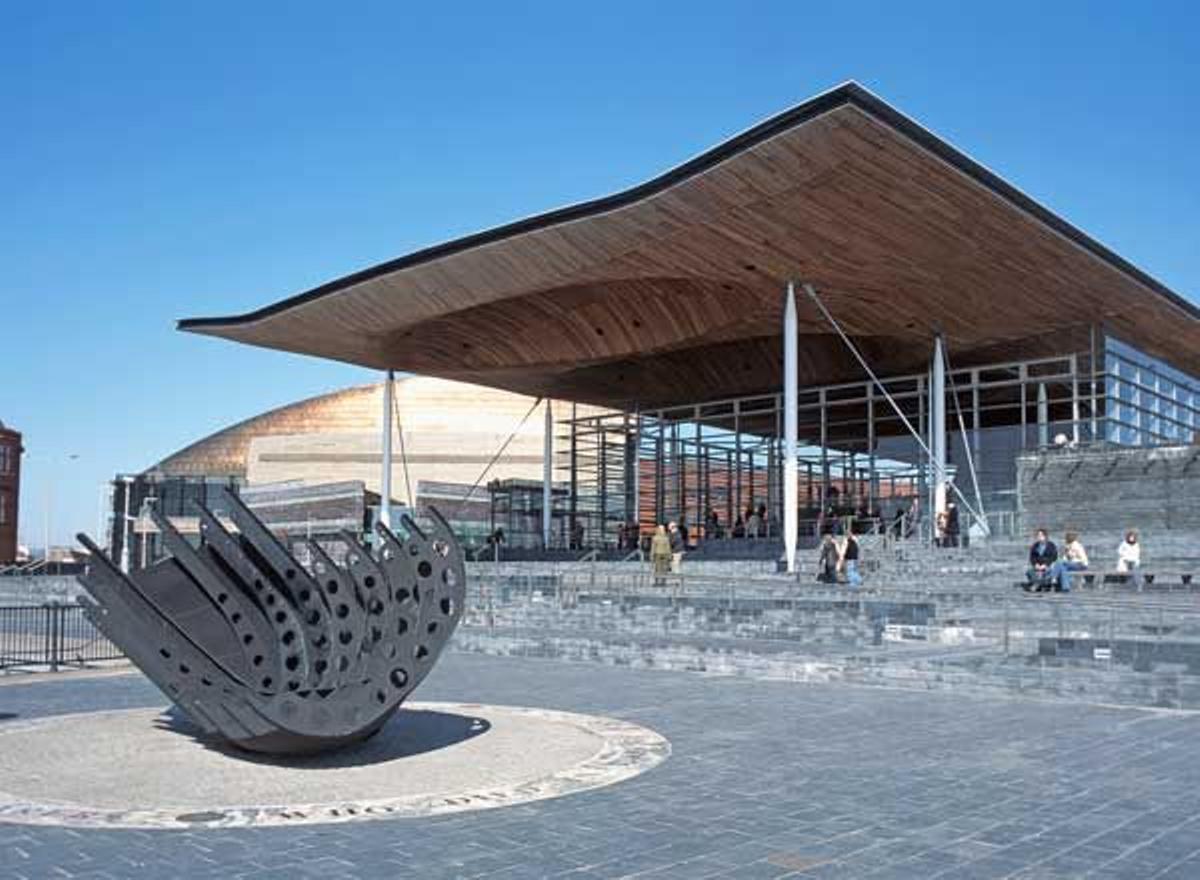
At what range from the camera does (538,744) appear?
1036 cm

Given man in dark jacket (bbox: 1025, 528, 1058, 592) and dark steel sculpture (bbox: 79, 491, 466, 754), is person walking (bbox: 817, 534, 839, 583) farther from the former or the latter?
dark steel sculpture (bbox: 79, 491, 466, 754)

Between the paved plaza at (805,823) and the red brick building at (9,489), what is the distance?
7411cm

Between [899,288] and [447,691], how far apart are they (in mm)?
20461

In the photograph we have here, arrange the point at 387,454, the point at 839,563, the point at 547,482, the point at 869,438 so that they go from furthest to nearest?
the point at 547,482 < the point at 387,454 < the point at 869,438 < the point at 839,563

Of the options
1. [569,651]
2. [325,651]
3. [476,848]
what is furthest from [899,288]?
[476,848]

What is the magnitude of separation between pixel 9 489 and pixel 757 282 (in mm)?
62170

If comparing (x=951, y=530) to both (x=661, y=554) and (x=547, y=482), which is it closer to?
(x=661, y=554)

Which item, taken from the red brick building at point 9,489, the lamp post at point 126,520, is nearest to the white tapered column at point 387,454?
the lamp post at point 126,520

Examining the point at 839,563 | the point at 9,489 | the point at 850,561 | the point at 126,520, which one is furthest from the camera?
the point at 9,489

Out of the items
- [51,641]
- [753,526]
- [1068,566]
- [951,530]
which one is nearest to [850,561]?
[1068,566]

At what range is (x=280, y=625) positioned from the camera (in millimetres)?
9242

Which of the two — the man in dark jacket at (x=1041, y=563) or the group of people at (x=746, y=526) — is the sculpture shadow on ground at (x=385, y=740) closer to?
the man in dark jacket at (x=1041, y=563)

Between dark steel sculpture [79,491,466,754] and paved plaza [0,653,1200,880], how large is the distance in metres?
1.91

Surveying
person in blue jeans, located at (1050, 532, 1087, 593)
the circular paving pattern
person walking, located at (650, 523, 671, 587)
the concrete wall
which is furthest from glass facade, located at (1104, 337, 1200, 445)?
the circular paving pattern
